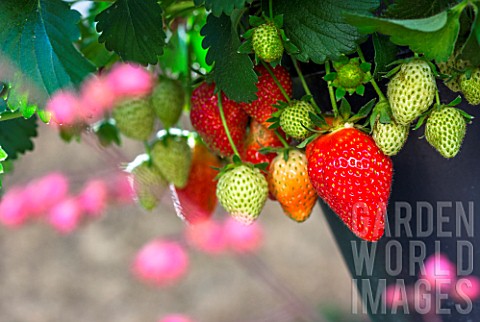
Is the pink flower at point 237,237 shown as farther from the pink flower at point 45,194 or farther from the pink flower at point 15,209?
the pink flower at point 15,209

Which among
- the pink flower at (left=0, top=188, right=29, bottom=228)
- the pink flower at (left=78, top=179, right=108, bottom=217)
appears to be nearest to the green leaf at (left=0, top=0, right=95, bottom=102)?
the pink flower at (left=78, top=179, right=108, bottom=217)

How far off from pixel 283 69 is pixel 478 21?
0.77ft

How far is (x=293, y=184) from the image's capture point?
672 millimetres

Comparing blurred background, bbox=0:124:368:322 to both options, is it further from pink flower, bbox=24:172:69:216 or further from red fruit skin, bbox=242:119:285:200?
red fruit skin, bbox=242:119:285:200

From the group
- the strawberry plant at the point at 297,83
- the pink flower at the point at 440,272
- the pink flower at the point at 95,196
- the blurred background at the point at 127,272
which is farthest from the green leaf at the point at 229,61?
A: the blurred background at the point at 127,272

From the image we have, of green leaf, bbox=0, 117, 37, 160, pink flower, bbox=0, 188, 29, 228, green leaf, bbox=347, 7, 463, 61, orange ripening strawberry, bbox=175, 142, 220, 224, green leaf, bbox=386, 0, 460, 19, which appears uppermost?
green leaf, bbox=347, 7, 463, 61

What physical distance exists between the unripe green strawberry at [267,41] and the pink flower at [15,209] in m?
1.82

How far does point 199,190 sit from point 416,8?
14.6 inches

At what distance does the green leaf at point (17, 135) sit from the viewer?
839 millimetres

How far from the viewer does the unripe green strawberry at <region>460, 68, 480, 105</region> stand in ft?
1.81

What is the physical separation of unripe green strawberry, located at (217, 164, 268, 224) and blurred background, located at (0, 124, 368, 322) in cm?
264

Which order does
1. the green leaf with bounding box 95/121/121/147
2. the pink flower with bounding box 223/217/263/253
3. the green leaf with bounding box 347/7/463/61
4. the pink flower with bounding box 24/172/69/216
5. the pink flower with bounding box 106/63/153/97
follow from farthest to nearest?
the pink flower with bounding box 24/172/69/216 < the pink flower with bounding box 223/217/263/253 < the green leaf with bounding box 95/121/121/147 < the pink flower with bounding box 106/63/153/97 < the green leaf with bounding box 347/7/463/61

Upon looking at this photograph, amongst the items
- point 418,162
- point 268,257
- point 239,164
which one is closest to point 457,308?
point 418,162

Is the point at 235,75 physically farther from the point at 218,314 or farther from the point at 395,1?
the point at 218,314
